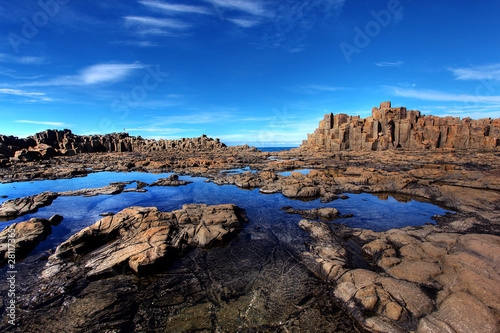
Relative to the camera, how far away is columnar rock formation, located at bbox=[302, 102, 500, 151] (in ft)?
210

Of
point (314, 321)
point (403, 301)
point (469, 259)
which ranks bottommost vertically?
point (314, 321)

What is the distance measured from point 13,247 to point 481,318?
54.4 ft

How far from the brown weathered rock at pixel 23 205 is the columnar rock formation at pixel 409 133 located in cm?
7638

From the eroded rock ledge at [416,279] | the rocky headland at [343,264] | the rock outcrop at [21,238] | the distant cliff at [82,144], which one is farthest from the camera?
the distant cliff at [82,144]

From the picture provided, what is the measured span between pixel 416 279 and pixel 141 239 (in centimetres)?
1081

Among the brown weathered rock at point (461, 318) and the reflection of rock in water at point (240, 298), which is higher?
the brown weathered rock at point (461, 318)

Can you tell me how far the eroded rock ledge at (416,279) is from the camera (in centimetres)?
483

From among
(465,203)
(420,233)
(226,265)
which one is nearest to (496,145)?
(465,203)

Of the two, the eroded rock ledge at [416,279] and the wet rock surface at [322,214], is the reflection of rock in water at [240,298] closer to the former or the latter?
the eroded rock ledge at [416,279]

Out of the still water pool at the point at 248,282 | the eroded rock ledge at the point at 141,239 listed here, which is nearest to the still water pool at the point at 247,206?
the still water pool at the point at 248,282

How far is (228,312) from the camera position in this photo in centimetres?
582

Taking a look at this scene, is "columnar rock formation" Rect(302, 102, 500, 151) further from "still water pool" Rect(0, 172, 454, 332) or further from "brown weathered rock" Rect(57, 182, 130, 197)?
"brown weathered rock" Rect(57, 182, 130, 197)

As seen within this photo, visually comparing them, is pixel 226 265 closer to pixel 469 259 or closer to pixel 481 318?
pixel 481 318

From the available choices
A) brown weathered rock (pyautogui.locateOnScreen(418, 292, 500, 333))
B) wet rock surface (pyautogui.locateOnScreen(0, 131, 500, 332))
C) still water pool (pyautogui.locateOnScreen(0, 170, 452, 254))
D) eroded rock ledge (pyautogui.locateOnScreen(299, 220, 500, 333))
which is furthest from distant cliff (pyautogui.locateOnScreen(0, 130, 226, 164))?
brown weathered rock (pyautogui.locateOnScreen(418, 292, 500, 333))
